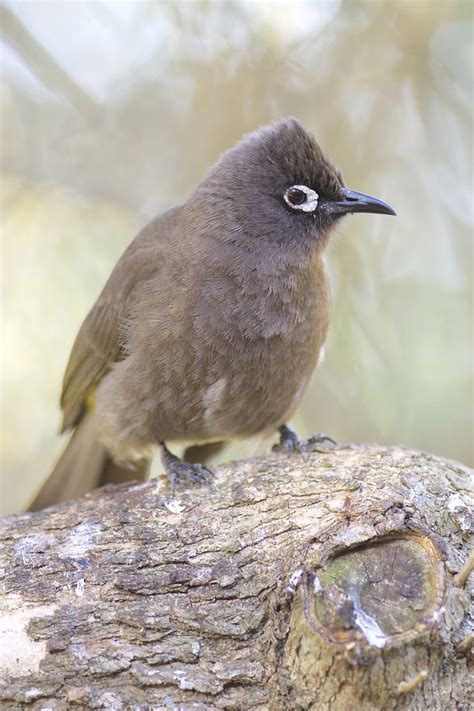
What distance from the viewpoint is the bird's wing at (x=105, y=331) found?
16.0ft

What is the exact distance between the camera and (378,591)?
2887 millimetres

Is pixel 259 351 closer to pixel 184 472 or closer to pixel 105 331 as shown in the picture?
pixel 184 472

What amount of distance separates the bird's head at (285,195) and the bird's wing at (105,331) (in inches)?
21.5

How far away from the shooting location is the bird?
4395 mm

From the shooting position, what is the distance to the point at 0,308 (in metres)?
7.76

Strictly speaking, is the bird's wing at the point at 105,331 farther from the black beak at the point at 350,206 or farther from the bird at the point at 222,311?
the black beak at the point at 350,206

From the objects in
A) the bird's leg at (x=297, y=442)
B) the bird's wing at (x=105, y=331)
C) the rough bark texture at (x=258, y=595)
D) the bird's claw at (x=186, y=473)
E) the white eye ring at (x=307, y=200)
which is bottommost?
the rough bark texture at (x=258, y=595)

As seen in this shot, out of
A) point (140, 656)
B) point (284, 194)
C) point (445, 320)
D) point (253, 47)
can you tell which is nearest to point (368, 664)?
point (140, 656)

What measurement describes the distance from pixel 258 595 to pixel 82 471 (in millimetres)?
2378

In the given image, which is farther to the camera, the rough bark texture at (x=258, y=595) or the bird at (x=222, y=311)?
the bird at (x=222, y=311)

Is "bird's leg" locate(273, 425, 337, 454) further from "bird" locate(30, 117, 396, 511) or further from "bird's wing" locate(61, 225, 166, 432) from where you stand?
"bird's wing" locate(61, 225, 166, 432)

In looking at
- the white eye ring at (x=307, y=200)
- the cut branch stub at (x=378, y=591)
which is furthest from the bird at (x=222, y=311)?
the cut branch stub at (x=378, y=591)

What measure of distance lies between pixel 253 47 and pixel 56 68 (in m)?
1.74

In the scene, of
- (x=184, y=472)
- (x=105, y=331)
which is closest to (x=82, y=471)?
(x=105, y=331)
